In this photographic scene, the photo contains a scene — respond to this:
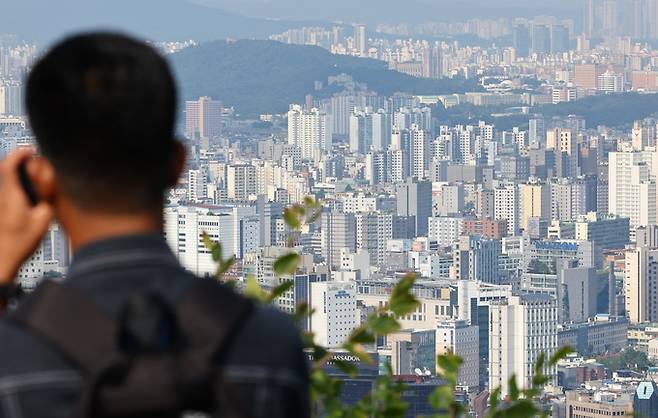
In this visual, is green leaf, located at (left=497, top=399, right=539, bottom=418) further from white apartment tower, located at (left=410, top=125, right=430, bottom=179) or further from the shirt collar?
white apartment tower, located at (left=410, top=125, right=430, bottom=179)

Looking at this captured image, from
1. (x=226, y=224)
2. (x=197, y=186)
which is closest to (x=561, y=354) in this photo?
(x=226, y=224)

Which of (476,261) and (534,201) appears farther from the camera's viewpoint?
(534,201)

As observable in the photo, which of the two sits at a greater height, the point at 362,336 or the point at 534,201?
the point at 362,336

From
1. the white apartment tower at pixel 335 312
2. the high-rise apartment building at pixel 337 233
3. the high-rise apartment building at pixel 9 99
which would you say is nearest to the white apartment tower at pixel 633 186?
the high-rise apartment building at pixel 337 233

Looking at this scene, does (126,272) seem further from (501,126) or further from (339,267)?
(501,126)

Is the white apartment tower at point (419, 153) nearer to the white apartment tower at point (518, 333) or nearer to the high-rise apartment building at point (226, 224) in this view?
the high-rise apartment building at point (226, 224)

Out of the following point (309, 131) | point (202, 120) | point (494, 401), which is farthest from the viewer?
point (202, 120)

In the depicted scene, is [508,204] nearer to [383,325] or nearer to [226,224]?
A: [226,224]
